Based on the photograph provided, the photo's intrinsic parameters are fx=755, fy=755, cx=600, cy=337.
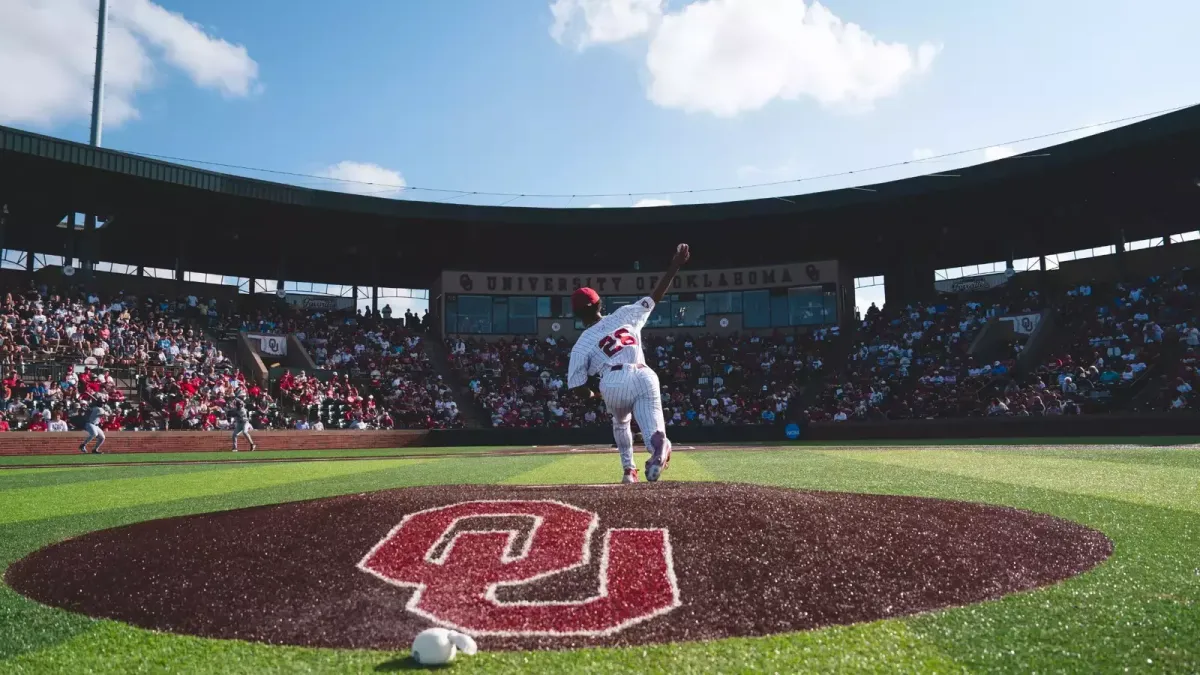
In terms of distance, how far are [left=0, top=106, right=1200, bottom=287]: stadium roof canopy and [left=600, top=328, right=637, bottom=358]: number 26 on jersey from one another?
24.2m

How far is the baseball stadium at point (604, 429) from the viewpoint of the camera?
3.24 m

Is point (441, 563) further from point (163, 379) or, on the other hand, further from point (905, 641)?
point (163, 379)

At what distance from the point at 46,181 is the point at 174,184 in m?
4.08

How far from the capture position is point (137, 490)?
30.5ft

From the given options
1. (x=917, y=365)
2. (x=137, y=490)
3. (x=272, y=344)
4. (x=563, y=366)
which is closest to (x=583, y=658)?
(x=137, y=490)

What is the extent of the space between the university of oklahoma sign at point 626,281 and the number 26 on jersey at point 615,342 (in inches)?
1153

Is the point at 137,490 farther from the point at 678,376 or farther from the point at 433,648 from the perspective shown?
the point at 678,376

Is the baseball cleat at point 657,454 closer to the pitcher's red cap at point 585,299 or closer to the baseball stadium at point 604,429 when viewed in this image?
the baseball stadium at point 604,429

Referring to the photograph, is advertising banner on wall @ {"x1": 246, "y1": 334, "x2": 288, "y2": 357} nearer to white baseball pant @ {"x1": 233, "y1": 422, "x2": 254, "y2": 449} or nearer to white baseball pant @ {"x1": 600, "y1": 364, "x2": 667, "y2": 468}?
white baseball pant @ {"x1": 233, "y1": 422, "x2": 254, "y2": 449}

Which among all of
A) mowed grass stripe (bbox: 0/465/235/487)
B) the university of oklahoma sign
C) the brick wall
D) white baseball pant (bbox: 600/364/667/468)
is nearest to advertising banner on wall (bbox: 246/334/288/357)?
the brick wall

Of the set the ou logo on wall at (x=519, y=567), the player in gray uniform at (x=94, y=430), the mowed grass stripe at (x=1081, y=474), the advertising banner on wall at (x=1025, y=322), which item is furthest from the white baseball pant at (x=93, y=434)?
the advertising banner on wall at (x=1025, y=322)

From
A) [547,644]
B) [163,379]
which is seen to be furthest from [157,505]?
[163,379]

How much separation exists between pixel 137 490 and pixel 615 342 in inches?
262

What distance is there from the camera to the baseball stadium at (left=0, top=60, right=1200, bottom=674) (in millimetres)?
3244
